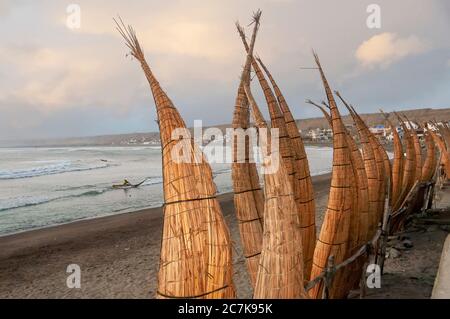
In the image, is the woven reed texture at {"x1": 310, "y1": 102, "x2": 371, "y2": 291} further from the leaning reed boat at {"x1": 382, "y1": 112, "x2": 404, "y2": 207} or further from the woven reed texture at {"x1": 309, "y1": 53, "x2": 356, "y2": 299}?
the leaning reed boat at {"x1": 382, "y1": 112, "x2": 404, "y2": 207}

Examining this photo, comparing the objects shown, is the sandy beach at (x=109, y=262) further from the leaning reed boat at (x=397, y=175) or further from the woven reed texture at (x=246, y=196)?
the woven reed texture at (x=246, y=196)

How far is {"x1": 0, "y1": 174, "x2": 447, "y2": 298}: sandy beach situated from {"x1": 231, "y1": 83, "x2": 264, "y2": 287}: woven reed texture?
2.26 meters

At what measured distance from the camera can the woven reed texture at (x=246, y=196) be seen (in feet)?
15.6

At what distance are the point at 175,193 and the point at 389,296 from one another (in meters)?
5.70

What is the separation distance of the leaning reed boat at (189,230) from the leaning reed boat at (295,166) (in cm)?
211

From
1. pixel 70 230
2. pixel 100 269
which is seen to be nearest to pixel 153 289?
pixel 100 269

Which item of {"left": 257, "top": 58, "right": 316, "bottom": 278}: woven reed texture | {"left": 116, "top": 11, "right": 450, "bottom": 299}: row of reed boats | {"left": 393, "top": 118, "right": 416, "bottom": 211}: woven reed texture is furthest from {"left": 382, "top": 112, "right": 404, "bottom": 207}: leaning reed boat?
{"left": 257, "top": 58, "right": 316, "bottom": 278}: woven reed texture

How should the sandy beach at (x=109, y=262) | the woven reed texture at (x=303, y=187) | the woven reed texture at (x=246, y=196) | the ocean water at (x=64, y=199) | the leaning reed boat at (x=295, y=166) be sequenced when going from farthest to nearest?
1. the ocean water at (x=64, y=199)
2. the sandy beach at (x=109, y=262)
3. the woven reed texture at (x=303, y=187)
4. the leaning reed boat at (x=295, y=166)
5. the woven reed texture at (x=246, y=196)

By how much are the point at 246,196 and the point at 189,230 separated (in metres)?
1.56

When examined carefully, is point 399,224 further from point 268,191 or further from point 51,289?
point 51,289

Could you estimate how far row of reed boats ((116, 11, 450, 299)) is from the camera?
11.1 feet

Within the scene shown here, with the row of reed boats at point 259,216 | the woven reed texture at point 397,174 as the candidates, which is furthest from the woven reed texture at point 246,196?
the woven reed texture at point 397,174

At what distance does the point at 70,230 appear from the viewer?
16.4 m
